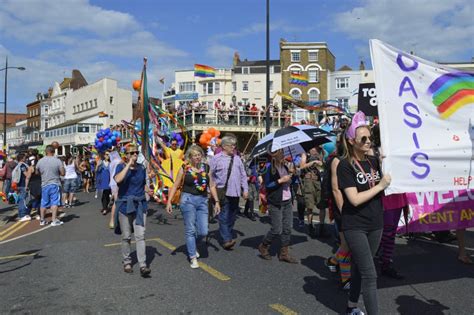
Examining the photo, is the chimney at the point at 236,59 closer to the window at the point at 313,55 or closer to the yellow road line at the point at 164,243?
the window at the point at 313,55

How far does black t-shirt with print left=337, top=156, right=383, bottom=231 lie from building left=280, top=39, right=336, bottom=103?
52.6 meters

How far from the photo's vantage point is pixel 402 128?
4.11 metres

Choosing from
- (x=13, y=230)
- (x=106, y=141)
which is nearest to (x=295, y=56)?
(x=106, y=141)

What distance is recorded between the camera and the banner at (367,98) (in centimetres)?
827

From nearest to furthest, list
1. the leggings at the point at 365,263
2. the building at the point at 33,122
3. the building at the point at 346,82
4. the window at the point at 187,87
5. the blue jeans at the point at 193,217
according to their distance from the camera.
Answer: the leggings at the point at 365,263
the blue jeans at the point at 193,217
the building at the point at 346,82
the window at the point at 187,87
the building at the point at 33,122

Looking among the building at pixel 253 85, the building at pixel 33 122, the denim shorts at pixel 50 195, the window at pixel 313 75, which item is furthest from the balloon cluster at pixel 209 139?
the building at pixel 33 122

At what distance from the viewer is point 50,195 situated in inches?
391

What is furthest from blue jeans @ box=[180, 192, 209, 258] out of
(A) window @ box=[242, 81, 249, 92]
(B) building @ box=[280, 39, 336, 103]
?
Answer: (A) window @ box=[242, 81, 249, 92]

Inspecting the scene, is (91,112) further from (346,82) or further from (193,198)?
Result: (193,198)

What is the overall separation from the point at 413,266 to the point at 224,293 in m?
2.57

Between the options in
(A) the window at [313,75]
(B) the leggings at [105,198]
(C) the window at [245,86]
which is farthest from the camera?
(C) the window at [245,86]

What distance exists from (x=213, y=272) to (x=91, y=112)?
6701 cm

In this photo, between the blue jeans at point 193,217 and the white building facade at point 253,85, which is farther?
the white building facade at point 253,85

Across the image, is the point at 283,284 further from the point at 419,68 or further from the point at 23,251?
the point at 23,251
